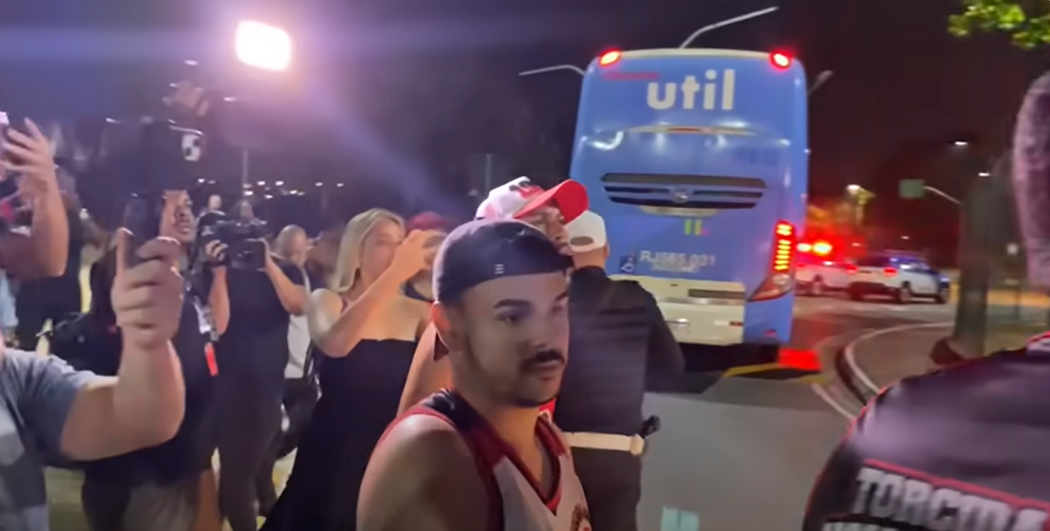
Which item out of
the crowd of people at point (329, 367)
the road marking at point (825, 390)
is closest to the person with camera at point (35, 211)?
the crowd of people at point (329, 367)

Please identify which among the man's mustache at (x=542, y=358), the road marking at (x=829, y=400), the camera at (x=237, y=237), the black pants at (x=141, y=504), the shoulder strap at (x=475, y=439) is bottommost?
the black pants at (x=141, y=504)

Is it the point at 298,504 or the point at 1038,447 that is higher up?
the point at 1038,447

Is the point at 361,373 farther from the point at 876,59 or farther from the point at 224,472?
the point at 876,59

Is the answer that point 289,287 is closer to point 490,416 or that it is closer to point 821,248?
point 490,416

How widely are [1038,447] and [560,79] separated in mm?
1197

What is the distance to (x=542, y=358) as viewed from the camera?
1663mm

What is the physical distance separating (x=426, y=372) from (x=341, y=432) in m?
0.28

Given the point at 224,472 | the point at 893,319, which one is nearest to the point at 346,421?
the point at 224,472

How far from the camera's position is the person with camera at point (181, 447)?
1.88m

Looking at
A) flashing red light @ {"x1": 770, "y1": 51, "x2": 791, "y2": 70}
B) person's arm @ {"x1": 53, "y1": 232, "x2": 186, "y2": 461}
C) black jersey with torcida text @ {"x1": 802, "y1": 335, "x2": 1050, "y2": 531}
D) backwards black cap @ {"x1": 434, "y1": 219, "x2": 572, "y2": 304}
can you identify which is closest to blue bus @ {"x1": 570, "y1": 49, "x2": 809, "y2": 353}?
flashing red light @ {"x1": 770, "y1": 51, "x2": 791, "y2": 70}

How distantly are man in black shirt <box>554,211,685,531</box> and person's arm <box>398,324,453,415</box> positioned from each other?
219 millimetres

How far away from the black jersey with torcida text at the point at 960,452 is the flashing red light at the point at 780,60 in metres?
0.85

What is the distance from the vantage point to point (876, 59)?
5.80 ft

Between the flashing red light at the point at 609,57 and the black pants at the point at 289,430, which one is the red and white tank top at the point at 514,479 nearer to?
the black pants at the point at 289,430
